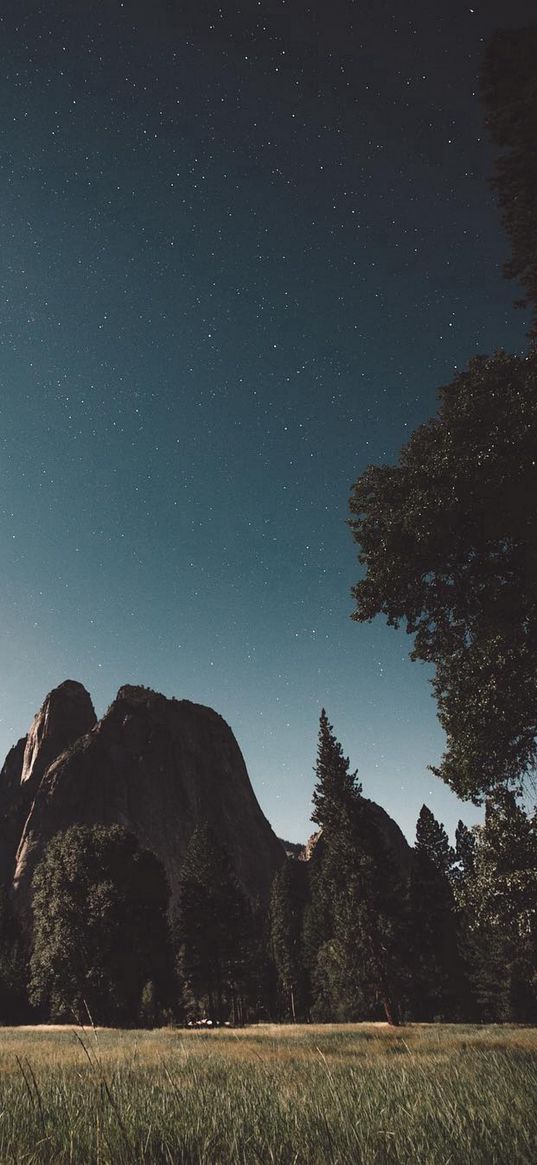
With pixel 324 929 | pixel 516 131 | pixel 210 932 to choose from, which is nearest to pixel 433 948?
pixel 324 929

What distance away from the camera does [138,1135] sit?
2.69 meters

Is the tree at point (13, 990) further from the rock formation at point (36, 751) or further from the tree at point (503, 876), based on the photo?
the rock formation at point (36, 751)

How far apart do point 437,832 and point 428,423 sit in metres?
65.1

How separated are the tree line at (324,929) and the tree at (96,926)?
0.30 feet

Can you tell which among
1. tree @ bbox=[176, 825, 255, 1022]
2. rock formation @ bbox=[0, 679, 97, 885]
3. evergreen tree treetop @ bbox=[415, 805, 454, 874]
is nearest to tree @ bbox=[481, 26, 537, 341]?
tree @ bbox=[176, 825, 255, 1022]

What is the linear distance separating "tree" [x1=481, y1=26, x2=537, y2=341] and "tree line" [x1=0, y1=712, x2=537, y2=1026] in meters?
13.2

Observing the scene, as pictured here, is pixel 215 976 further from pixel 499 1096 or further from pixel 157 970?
pixel 499 1096

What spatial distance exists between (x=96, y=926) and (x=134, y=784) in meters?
92.7

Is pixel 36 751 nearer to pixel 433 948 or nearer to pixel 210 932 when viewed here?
pixel 210 932

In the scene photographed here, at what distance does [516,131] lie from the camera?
11.3m

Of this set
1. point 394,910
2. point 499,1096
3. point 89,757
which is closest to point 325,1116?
point 499,1096

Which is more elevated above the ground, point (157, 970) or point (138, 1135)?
point (138, 1135)

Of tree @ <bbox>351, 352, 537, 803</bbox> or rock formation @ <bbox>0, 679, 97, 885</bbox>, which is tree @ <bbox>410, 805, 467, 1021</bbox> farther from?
rock formation @ <bbox>0, 679, 97, 885</bbox>

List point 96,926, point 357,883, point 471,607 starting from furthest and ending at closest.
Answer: point 357,883
point 96,926
point 471,607
